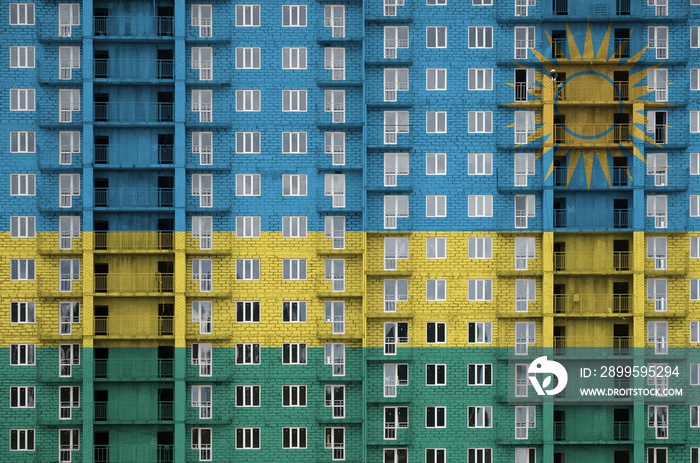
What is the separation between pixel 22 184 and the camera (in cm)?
7144

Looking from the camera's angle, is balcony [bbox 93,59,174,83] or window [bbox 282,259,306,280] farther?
window [bbox 282,259,306,280]

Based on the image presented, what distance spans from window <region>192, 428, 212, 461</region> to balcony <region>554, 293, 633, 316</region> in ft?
86.5

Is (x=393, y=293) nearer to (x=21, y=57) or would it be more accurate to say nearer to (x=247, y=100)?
(x=247, y=100)

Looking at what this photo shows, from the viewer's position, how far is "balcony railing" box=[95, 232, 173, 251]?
233 feet

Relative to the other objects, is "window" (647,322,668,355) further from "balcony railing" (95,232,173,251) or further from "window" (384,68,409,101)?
"balcony railing" (95,232,173,251)

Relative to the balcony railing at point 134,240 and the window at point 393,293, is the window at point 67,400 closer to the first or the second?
the balcony railing at point 134,240

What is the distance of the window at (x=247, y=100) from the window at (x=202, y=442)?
75.7ft

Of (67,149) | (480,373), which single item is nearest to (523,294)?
(480,373)

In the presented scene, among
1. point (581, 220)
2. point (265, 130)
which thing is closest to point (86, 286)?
point (265, 130)

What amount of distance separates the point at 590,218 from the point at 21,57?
1668 inches

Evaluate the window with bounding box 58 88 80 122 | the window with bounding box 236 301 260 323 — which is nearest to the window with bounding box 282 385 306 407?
the window with bounding box 236 301 260 323

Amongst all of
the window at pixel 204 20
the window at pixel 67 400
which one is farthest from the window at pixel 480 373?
the window at pixel 204 20

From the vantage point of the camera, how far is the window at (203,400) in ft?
233

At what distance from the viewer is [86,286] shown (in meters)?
69.9
